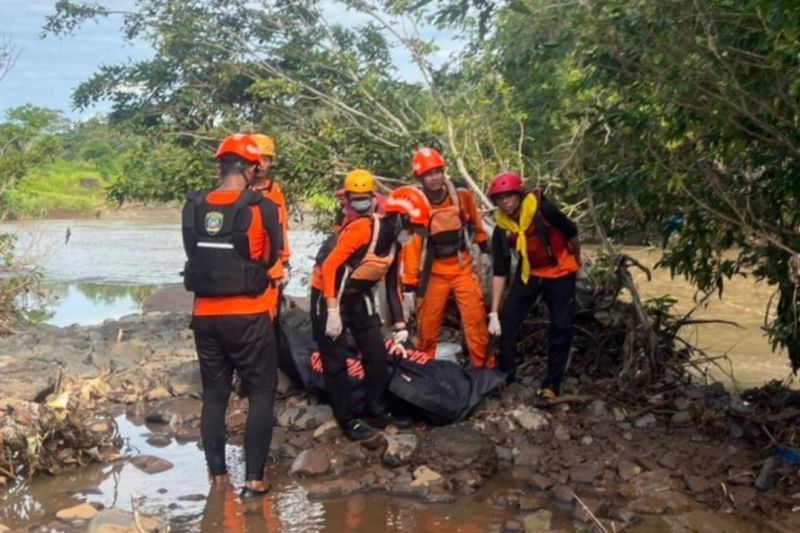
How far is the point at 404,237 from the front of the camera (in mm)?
6285

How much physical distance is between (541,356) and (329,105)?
11.9 ft

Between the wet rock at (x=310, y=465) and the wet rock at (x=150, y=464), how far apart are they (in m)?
0.80

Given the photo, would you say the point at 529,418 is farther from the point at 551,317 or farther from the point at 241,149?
the point at 241,149

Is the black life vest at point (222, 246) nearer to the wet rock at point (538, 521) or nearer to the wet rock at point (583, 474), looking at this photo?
the wet rock at point (538, 521)

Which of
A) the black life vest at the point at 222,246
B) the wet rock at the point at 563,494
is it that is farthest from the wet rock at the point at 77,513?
the wet rock at the point at 563,494

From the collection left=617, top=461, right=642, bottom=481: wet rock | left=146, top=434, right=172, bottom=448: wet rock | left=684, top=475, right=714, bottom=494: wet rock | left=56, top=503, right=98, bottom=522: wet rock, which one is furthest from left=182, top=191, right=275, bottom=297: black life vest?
left=684, top=475, right=714, bottom=494: wet rock

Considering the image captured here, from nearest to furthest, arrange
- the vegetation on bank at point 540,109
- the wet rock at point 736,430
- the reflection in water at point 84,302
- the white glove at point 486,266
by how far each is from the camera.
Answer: the vegetation on bank at point 540,109 < the wet rock at point 736,430 < the white glove at point 486,266 < the reflection in water at point 84,302

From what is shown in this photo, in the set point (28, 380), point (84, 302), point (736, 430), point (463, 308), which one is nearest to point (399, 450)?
point (463, 308)

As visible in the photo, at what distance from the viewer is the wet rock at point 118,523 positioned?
468 centimetres

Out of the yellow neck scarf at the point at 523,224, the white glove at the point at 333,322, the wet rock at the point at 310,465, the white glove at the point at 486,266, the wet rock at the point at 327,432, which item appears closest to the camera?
the wet rock at the point at 310,465

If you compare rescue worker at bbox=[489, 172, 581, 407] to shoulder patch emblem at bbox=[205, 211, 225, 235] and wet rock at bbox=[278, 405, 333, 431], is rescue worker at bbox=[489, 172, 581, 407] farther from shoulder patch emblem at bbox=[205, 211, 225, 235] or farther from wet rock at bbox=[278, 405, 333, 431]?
shoulder patch emblem at bbox=[205, 211, 225, 235]

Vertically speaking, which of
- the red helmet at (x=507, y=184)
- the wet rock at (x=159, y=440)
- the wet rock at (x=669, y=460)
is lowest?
the wet rock at (x=159, y=440)

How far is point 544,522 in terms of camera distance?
5.05 metres

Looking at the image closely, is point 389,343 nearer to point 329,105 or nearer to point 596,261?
point 596,261
